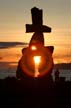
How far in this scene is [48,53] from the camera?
23078mm

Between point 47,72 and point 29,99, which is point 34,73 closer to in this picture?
point 47,72

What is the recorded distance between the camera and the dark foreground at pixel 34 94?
2012 centimetres

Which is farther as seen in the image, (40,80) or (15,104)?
(40,80)

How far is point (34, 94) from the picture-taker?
68.1 feet

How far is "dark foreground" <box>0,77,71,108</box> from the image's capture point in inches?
792

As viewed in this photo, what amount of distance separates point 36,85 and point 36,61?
1.35 metres

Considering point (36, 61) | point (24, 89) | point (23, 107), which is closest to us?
point (23, 107)

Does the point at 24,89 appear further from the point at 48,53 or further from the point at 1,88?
the point at 48,53

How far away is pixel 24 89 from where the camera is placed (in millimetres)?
21250

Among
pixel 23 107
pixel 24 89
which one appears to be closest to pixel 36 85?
pixel 24 89

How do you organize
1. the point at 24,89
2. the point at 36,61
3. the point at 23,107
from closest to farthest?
1. the point at 23,107
2. the point at 24,89
3. the point at 36,61

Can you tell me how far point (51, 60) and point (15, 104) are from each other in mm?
3864

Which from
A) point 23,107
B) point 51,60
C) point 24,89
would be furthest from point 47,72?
point 23,107

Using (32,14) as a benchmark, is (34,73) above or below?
below
